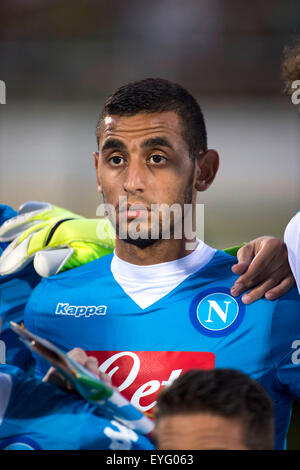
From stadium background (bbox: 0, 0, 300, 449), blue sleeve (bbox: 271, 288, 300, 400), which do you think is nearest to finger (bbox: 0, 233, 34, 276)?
blue sleeve (bbox: 271, 288, 300, 400)

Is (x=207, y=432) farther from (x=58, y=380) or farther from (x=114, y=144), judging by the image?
(x=114, y=144)

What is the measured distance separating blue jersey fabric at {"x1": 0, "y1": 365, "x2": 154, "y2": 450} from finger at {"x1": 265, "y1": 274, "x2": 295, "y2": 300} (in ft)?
1.31

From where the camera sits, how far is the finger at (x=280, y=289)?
1.33 metres

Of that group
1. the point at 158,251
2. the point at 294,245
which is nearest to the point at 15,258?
the point at 158,251

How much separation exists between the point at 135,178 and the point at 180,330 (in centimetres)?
34

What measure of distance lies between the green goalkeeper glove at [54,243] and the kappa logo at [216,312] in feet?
1.15

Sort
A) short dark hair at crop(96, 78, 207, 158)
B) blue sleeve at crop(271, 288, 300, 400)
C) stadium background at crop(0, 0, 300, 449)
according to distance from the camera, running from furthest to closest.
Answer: stadium background at crop(0, 0, 300, 449) → short dark hair at crop(96, 78, 207, 158) → blue sleeve at crop(271, 288, 300, 400)

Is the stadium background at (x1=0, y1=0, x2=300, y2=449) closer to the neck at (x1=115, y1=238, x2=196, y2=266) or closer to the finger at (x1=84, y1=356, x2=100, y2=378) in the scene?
the neck at (x1=115, y1=238, x2=196, y2=266)

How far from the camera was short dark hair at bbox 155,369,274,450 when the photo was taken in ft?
3.06

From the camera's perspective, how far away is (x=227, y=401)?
36.8 inches

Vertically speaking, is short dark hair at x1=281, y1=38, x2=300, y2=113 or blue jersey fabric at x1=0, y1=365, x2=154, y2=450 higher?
short dark hair at x1=281, y1=38, x2=300, y2=113

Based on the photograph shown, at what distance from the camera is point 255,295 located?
135 cm

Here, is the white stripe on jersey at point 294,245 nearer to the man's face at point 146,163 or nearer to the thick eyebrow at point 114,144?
the man's face at point 146,163
